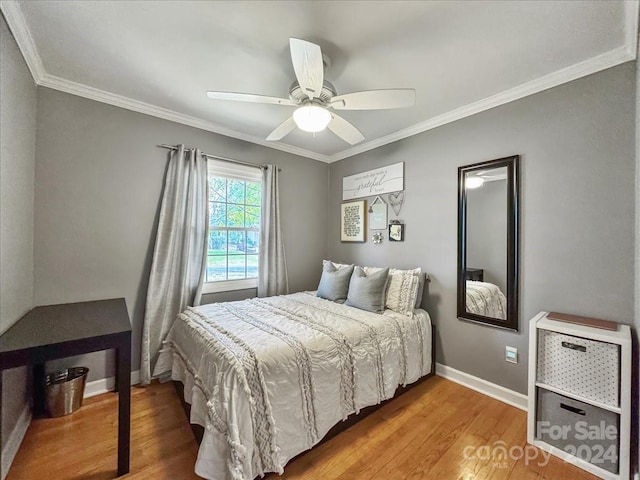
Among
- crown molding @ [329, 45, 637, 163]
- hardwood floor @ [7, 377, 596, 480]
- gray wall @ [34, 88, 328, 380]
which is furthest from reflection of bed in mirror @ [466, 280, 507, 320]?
gray wall @ [34, 88, 328, 380]

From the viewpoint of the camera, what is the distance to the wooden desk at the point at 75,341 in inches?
52.5

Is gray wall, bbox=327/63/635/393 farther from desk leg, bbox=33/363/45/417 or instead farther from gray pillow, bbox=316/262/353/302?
desk leg, bbox=33/363/45/417

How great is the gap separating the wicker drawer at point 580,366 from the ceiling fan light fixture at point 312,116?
2.05 metres

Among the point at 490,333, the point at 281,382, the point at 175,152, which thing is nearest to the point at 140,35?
the point at 175,152

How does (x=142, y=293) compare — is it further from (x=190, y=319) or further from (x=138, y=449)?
(x=138, y=449)

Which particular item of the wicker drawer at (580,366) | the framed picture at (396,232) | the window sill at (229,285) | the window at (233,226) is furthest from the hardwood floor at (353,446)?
the framed picture at (396,232)

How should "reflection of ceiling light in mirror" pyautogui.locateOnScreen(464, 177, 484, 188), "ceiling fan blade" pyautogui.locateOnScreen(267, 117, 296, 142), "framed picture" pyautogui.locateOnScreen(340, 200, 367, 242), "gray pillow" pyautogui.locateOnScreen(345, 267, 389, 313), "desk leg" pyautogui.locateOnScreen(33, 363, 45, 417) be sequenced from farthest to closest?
"framed picture" pyautogui.locateOnScreen(340, 200, 367, 242) → "gray pillow" pyautogui.locateOnScreen(345, 267, 389, 313) → "reflection of ceiling light in mirror" pyautogui.locateOnScreen(464, 177, 484, 188) → "ceiling fan blade" pyautogui.locateOnScreen(267, 117, 296, 142) → "desk leg" pyautogui.locateOnScreen(33, 363, 45, 417)

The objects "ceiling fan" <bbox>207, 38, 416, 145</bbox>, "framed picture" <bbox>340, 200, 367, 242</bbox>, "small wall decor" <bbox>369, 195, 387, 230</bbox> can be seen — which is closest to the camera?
"ceiling fan" <bbox>207, 38, 416, 145</bbox>

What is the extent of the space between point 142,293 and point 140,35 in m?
2.08

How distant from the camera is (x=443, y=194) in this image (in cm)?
266

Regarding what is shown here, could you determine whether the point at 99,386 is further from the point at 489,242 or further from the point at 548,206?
the point at 548,206

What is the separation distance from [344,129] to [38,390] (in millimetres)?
3097

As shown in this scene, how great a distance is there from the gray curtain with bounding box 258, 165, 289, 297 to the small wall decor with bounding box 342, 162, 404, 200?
1018 millimetres

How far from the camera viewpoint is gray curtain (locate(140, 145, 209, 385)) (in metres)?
2.47
